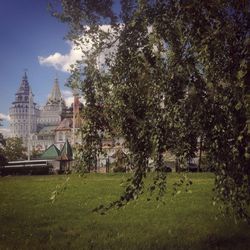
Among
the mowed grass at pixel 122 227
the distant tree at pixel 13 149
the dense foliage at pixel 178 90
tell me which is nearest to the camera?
the dense foliage at pixel 178 90

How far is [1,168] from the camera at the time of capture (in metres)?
59.2

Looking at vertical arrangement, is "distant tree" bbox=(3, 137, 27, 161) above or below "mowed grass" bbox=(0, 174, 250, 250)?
above

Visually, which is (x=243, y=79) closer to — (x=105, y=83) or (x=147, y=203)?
(x=105, y=83)

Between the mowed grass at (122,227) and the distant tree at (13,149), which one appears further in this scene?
the distant tree at (13,149)

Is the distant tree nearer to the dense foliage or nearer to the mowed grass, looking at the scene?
the mowed grass

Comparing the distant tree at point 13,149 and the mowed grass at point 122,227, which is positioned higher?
the distant tree at point 13,149

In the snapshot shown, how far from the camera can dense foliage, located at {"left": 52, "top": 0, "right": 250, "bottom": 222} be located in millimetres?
6285

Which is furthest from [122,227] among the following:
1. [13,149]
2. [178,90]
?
[13,149]

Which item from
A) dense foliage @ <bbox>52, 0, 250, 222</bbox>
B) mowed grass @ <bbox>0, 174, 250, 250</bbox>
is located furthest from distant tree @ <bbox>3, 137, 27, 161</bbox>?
dense foliage @ <bbox>52, 0, 250, 222</bbox>

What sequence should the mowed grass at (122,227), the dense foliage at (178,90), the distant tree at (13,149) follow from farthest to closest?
the distant tree at (13,149) < the mowed grass at (122,227) < the dense foliage at (178,90)

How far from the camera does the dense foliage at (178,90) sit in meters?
6.29

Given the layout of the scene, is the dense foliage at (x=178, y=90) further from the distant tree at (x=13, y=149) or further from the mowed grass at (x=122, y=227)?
the distant tree at (x=13, y=149)

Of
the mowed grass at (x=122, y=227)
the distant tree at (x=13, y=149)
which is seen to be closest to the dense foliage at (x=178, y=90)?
the mowed grass at (x=122, y=227)

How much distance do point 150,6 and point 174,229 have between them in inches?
290
